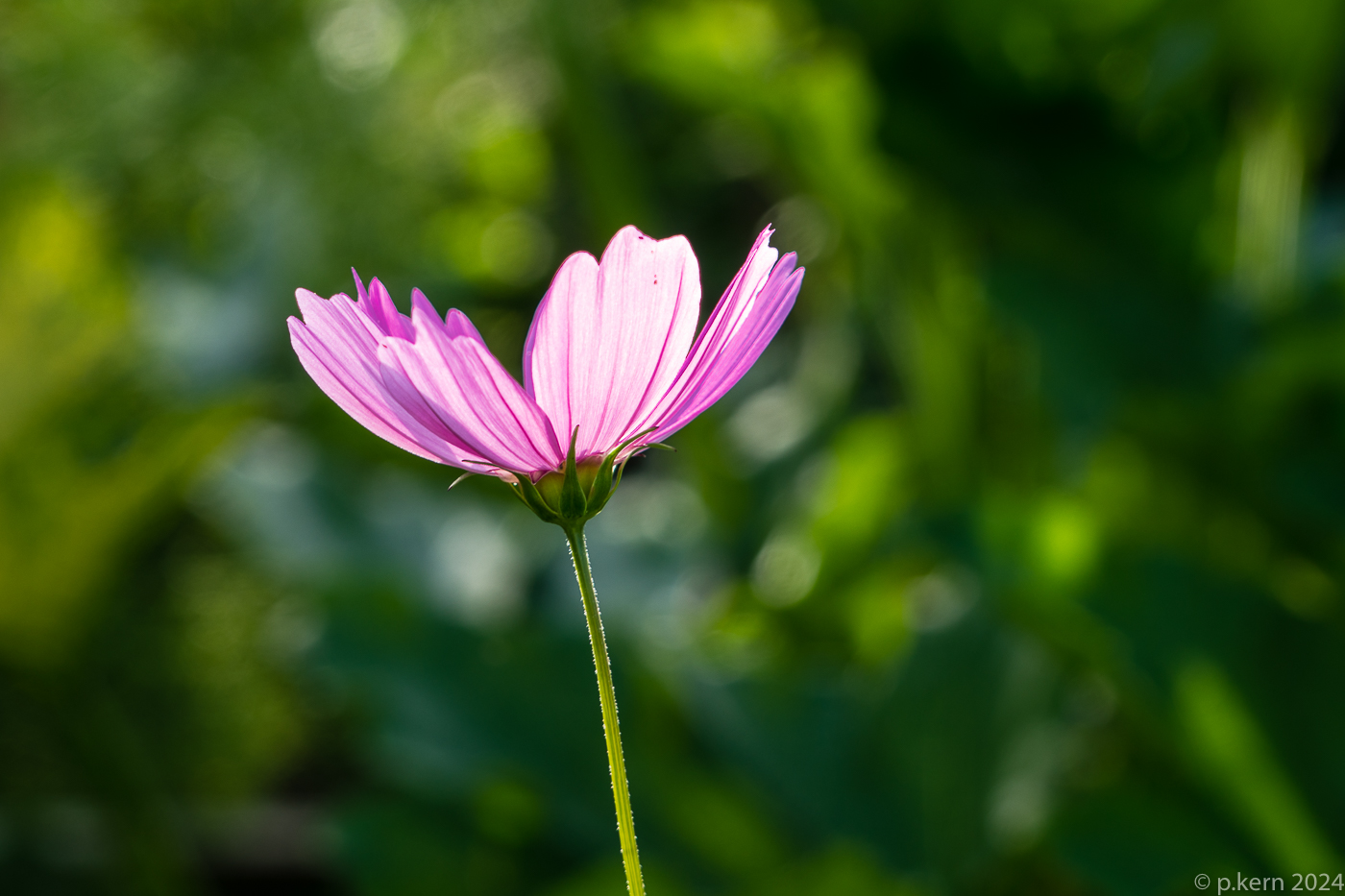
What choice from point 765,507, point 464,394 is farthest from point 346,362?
point 765,507

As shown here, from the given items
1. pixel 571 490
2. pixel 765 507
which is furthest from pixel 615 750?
pixel 765 507

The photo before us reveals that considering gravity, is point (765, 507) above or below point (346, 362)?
above

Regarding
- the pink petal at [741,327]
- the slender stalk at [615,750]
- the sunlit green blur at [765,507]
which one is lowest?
the slender stalk at [615,750]

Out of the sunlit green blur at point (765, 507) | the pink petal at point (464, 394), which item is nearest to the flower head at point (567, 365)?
the pink petal at point (464, 394)

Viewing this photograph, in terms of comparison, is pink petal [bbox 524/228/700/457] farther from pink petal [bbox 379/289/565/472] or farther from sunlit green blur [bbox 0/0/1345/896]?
sunlit green blur [bbox 0/0/1345/896]

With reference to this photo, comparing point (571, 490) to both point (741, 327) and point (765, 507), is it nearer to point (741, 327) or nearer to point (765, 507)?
point (741, 327)

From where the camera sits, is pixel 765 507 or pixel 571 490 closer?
pixel 571 490

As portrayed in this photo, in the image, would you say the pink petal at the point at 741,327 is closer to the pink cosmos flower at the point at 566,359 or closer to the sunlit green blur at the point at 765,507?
the pink cosmos flower at the point at 566,359
